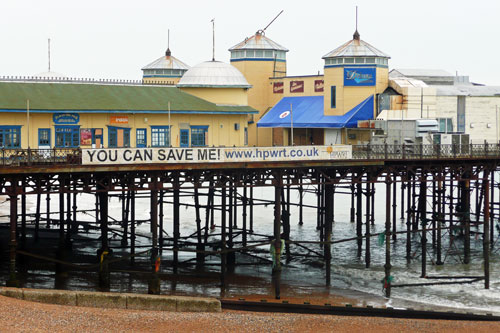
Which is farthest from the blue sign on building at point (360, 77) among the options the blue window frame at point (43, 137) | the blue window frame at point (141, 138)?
the blue window frame at point (43, 137)

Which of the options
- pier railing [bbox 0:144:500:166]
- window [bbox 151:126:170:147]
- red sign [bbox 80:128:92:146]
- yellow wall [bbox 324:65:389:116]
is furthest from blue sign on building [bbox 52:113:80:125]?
yellow wall [bbox 324:65:389:116]

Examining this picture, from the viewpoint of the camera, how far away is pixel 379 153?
4466cm

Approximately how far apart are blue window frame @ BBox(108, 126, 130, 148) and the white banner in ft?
18.8

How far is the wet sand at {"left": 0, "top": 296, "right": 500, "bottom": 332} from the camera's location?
32969 millimetres

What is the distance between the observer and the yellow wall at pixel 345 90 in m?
55.7

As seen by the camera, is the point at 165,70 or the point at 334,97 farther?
the point at 165,70

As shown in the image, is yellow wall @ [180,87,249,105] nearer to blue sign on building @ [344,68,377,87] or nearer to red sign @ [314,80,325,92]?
blue sign on building @ [344,68,377,87]

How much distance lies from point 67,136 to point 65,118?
852 millimetres

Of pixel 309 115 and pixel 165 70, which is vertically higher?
pixel 165 70

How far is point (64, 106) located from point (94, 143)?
2.24m

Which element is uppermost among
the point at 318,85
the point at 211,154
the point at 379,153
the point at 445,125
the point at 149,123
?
the point at 318,85

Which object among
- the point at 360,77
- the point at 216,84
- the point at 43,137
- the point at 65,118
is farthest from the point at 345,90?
the point at 43,137

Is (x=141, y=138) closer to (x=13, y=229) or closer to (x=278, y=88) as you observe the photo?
(x=13, y=229)

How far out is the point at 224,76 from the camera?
163ft
